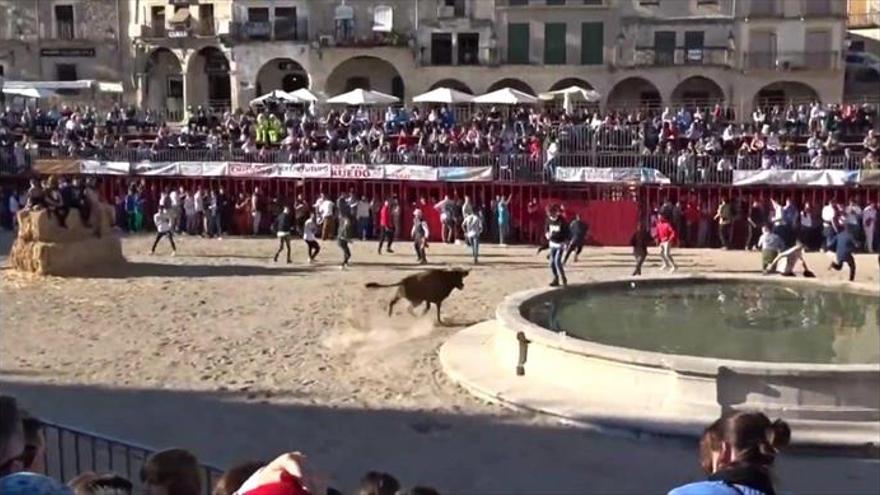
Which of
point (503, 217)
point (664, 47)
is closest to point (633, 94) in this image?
point (664, 47)

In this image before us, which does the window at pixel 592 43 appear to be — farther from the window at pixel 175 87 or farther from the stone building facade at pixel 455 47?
the window at pixel 175 87

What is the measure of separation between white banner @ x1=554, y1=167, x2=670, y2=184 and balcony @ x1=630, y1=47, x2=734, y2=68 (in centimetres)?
1778

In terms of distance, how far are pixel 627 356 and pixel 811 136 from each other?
23.3 meters

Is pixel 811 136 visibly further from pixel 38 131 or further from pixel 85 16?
pixel 85 16

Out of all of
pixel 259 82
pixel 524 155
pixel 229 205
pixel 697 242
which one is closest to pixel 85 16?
pixel 259 82

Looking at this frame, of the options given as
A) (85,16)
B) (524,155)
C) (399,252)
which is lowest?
(399,252)

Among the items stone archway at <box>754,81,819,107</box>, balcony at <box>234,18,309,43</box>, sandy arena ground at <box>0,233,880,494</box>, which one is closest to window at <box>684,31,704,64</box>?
stone archway at <box>754,81,819,107</box>

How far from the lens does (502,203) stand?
3253 centimetres

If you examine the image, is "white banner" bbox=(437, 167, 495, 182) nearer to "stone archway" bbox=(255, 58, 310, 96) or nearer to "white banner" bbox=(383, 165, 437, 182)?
"white banner" bbox=(383, 165, 437, 182)

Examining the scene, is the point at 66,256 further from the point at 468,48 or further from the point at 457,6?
the point at 457,6

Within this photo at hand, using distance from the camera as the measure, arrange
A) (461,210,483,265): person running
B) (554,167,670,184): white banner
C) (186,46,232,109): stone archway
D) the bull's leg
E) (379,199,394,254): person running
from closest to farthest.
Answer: the bull's leg
(461,210,483,265): person running
(379,199,394,254): person running
(554,167,670,184): white banner
(186,46,232,109): stone archway

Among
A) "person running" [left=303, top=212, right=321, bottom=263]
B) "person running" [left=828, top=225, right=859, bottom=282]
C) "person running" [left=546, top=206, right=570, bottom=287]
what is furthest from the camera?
"person running" [left=303, top=212, right=321, bottom=263]

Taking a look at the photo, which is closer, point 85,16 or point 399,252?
point 399,252

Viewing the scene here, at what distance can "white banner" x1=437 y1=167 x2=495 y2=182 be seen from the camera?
33.0 metres
